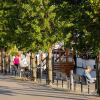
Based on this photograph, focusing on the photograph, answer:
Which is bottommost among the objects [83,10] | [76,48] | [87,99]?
[87,99]

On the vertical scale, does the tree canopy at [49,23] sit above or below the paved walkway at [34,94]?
above

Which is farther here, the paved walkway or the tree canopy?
the paved walkway

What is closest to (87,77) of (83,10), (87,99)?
(87,99)

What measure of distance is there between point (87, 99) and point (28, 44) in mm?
8380

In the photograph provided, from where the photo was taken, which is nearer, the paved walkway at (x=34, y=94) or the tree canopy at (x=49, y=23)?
the tree canopy at (x=49, y=23)

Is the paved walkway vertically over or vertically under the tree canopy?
under

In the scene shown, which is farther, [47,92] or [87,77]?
[87,77]

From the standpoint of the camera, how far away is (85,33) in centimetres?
1538

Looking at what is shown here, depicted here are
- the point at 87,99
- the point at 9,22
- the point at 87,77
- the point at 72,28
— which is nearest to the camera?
the point at 72,28

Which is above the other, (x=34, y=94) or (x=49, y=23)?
(x=49, y=23)

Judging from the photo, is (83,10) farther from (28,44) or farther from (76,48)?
(28,44)

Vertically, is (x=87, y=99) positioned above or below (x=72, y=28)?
below

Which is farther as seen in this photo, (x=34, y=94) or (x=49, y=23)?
(x=49, y=23)

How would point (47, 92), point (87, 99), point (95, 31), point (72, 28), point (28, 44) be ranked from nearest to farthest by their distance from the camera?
1. point (95, 31)
2. point (72, 28)
3. point (87, 99)
4. point (47, 92)
5. point (28, 44)
